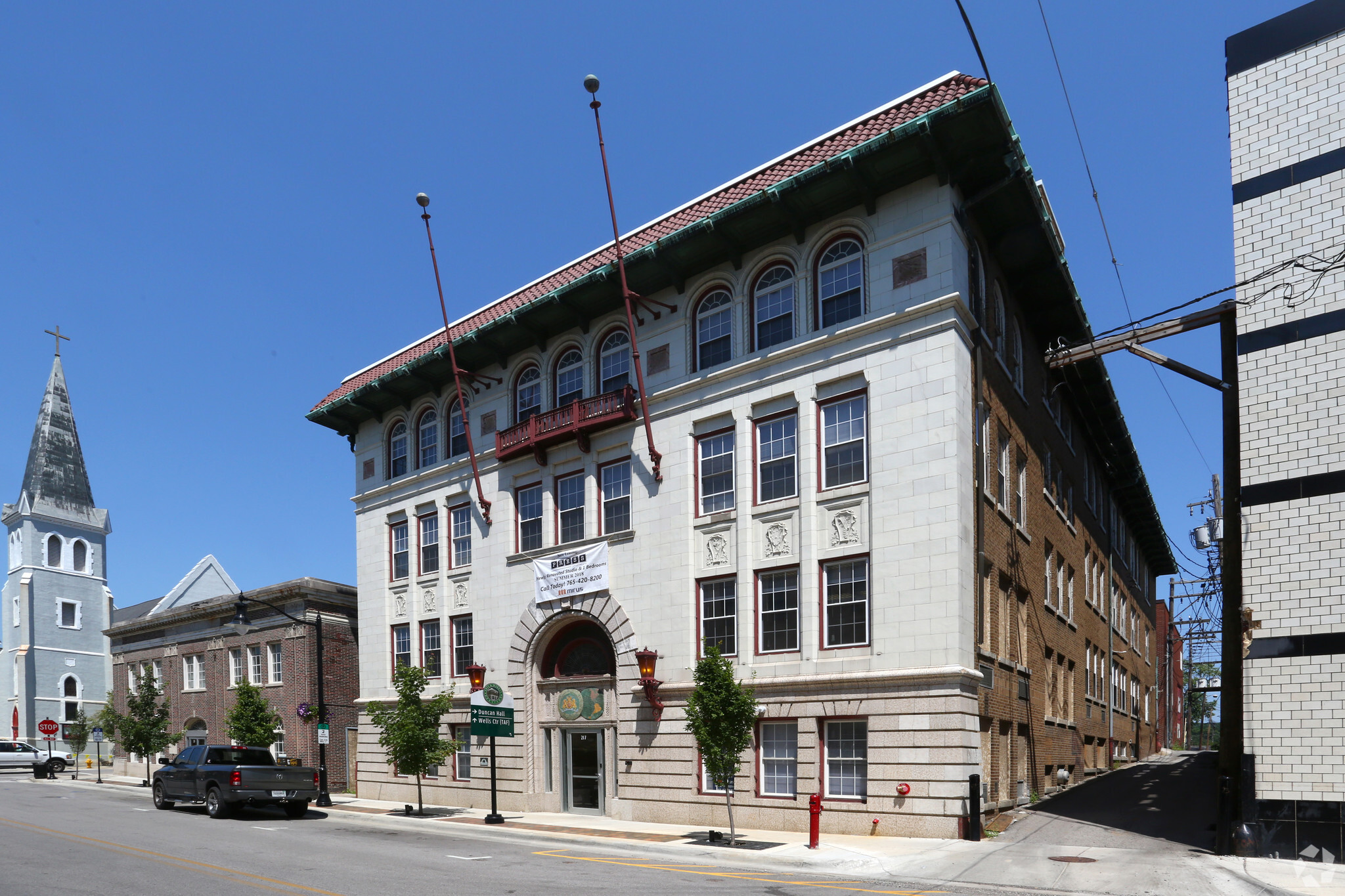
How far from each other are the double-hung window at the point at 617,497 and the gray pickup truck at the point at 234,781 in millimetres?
9954

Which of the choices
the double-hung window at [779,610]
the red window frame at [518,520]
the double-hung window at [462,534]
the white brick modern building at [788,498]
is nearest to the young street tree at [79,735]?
the white brick modern building at [788,498]

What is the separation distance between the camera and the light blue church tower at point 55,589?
224 feet

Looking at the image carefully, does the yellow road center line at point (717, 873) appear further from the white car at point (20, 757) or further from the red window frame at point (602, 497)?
the white car at point (20, 757)

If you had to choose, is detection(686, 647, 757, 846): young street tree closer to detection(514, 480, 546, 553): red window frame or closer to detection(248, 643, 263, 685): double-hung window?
detection(514, 480, 546, 553): red window frame

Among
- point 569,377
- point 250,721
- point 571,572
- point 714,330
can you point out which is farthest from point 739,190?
point 250,721

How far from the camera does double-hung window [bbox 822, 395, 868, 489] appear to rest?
22547 mm

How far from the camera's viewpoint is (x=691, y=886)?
1473 centimetres

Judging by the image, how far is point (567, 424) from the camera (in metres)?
27.9

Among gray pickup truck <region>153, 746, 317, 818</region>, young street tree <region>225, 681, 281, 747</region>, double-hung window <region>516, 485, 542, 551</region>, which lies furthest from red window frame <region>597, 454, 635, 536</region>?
young street tree <region>225, 681, 281, 747</region>

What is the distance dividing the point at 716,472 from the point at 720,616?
348 centimetres

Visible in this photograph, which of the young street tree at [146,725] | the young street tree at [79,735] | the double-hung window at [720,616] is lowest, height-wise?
the young street tree at [79,735]

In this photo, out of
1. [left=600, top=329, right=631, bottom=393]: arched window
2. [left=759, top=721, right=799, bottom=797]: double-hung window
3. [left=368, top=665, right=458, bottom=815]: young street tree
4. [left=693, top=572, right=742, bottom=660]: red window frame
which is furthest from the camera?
[left=600, top=329, right=631, bottom=393]: arched window

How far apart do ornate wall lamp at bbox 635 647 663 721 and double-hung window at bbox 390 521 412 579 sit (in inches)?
473

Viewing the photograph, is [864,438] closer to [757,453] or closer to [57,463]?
[757,453]
